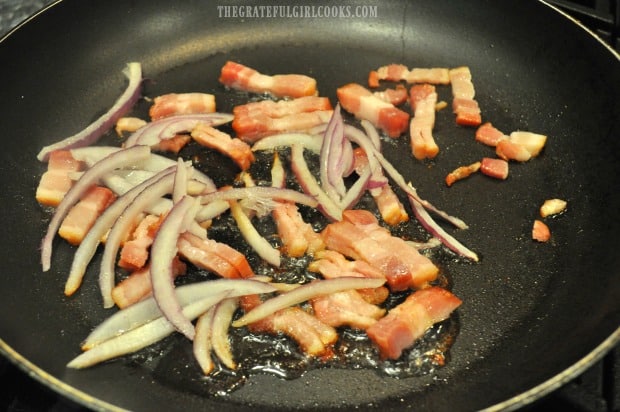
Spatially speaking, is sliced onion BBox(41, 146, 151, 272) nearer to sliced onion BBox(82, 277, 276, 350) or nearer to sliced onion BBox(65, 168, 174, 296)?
sliced onion BBox(65, 168, 174, 296)

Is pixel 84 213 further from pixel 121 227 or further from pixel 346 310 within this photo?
pixel 346 310

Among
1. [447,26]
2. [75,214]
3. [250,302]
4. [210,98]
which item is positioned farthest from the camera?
[447,26]

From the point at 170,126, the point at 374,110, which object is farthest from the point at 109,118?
the point at 374,110

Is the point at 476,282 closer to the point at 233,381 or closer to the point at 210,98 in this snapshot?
the point at 233,381

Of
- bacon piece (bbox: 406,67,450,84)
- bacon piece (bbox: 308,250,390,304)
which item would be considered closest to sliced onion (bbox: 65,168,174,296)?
bacon piece (bbox: 308,250,390,304)

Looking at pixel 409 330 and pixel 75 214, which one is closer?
pixel 409 330

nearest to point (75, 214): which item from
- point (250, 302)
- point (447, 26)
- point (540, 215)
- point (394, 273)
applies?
point (250, 302)

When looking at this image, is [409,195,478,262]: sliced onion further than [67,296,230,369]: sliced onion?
Yes
